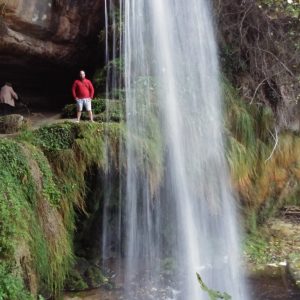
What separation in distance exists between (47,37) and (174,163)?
438 centimetres

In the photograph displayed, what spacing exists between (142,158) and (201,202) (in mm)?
1800

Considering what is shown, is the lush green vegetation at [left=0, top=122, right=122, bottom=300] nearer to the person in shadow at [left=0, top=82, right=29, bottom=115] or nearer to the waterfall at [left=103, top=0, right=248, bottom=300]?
the waterfall at [left=103, top=0, right=248, bottom=300]

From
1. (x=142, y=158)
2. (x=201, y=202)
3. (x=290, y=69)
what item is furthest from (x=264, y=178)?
(x=142, y=158)

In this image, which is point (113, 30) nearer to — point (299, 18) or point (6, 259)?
point (299, 18)

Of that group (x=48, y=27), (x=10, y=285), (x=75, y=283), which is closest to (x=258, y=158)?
(x=75, y=283)

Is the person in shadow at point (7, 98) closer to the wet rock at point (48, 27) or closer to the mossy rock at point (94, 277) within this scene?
the wet rock at point (48, 27)

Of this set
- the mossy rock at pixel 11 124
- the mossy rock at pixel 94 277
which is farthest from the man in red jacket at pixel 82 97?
the mossy rock at pixel 94 277

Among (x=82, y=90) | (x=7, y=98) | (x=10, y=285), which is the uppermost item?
(x=7, y=98)

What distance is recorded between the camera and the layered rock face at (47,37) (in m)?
8.95

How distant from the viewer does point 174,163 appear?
7828 mm

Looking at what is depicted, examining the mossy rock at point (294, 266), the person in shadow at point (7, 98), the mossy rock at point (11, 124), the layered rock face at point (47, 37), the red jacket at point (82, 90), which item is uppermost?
the layered rock face at point (47, 37)

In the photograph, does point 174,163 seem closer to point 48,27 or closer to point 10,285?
point 10,285

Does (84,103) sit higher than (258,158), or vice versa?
(84,103)

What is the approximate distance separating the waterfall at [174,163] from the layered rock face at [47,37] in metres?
1.45
